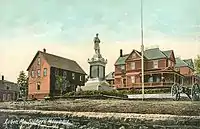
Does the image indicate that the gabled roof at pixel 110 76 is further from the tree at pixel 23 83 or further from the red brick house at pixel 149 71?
the tree at pixel 23 83

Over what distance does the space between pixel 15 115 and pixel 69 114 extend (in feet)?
5.02

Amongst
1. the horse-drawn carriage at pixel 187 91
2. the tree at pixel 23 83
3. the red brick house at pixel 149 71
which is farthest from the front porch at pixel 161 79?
the tree at pixel 23 83

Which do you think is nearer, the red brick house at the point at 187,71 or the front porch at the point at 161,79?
the red brick house at the point at 187,71

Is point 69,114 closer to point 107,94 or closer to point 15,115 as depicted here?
point 15,115

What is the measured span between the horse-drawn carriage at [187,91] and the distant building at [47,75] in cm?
273

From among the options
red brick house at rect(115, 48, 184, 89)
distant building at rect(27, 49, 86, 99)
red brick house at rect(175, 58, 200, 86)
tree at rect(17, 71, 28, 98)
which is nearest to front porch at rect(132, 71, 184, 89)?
red brick house at rect(115, 48, 184, 89)

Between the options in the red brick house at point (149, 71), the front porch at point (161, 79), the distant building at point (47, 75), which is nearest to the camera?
the front porch at point (161, 79)

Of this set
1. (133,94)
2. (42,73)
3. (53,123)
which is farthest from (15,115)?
(133,94)

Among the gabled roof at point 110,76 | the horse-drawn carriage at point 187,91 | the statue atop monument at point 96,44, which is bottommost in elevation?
the horse-drawn carriage at point 187,91

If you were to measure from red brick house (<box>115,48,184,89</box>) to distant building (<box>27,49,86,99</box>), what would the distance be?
1135 mm

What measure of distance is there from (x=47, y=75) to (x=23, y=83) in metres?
0.68

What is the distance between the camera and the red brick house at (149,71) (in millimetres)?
7314

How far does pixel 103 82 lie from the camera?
366 inches

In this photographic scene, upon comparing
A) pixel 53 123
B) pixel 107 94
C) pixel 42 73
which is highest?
pixel 42 73
